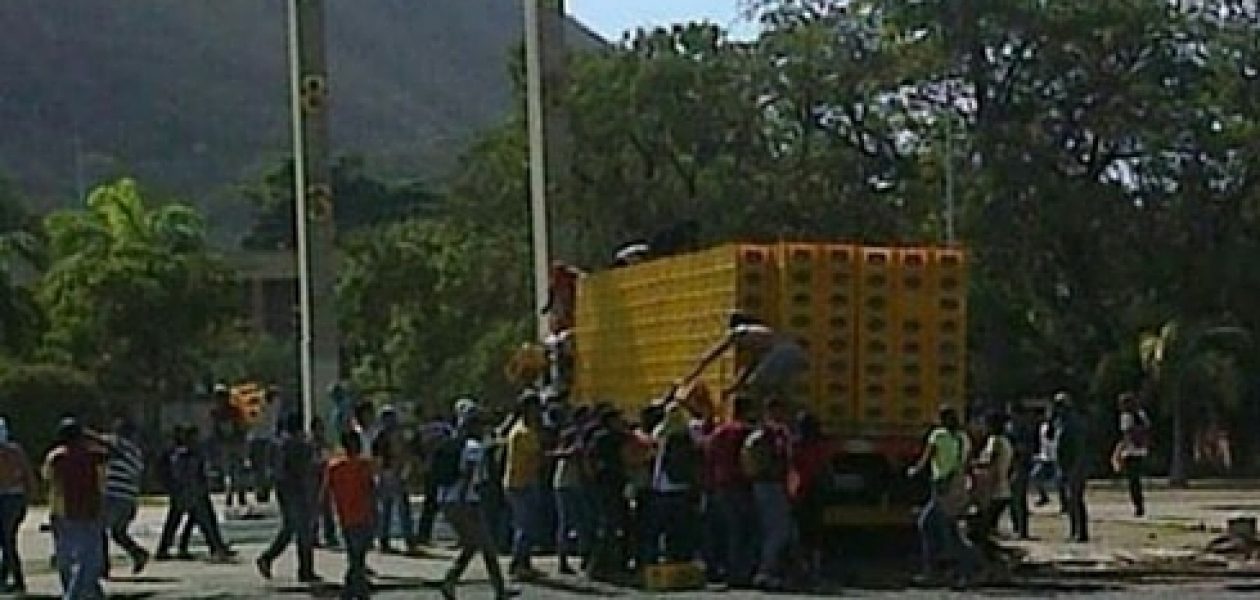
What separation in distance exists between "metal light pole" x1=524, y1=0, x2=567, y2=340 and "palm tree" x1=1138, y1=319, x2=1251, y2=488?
66.5ft

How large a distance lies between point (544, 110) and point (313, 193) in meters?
3.60

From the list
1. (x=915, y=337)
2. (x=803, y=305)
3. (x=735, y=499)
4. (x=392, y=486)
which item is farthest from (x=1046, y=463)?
(x=735, y=499)

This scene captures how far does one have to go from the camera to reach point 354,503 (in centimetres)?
2270

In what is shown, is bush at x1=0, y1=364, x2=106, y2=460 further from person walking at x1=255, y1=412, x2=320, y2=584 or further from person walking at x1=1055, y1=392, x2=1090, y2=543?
person walking at x1=255, y1=412, x2=320, y2=584

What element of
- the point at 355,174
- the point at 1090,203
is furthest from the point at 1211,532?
the point at 355,174

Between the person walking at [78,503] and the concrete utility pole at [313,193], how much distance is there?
15277mm

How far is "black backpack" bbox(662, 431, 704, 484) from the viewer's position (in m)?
25.6

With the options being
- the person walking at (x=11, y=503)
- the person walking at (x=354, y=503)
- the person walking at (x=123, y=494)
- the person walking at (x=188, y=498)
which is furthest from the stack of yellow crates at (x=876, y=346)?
the person walking at (x=11, y=503)

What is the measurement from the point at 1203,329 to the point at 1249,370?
6.06 ft

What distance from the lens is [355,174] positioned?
394 ft

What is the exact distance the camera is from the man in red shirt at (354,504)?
74.4ft

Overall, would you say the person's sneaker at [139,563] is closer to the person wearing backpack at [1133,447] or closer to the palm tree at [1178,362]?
the person wearing backpack at [1133,447]

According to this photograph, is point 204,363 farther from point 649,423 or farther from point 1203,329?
point 649,423

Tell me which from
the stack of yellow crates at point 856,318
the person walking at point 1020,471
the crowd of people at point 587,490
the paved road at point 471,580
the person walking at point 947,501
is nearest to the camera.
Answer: the crowd of people at point 587,490
